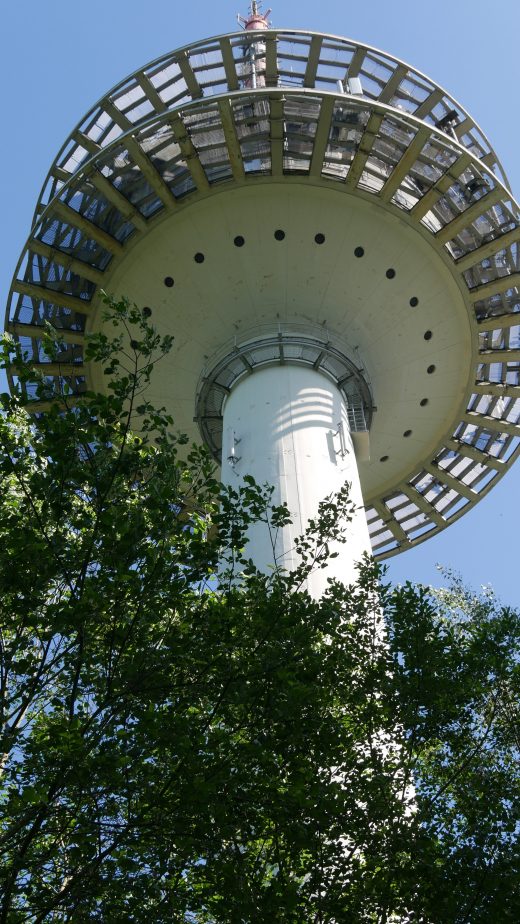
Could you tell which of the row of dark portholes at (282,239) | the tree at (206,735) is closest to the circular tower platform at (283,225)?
the row of dark portholes at (282,239)

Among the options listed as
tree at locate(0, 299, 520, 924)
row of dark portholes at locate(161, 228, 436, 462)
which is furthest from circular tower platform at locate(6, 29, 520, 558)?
tree at locate(0, 299, 520, 924)

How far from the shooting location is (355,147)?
19656mm

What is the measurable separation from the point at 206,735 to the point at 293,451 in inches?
382

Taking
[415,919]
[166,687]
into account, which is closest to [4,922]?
[166,687]

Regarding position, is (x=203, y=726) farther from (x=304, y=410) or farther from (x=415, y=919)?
(x=304, y=410)

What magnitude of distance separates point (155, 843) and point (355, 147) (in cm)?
1691

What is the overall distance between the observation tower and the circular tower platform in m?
0.05

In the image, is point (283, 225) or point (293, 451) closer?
point (293, 451)

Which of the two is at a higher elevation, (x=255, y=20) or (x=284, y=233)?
(x=255, y=20)

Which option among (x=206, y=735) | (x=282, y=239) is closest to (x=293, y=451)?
(x=282, y=239)

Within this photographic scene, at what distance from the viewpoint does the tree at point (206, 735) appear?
253 inches

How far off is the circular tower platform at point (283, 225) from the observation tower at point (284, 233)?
1.8 inches

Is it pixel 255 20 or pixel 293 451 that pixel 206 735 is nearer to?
pixel 293 451

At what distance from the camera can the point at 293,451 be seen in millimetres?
16953
